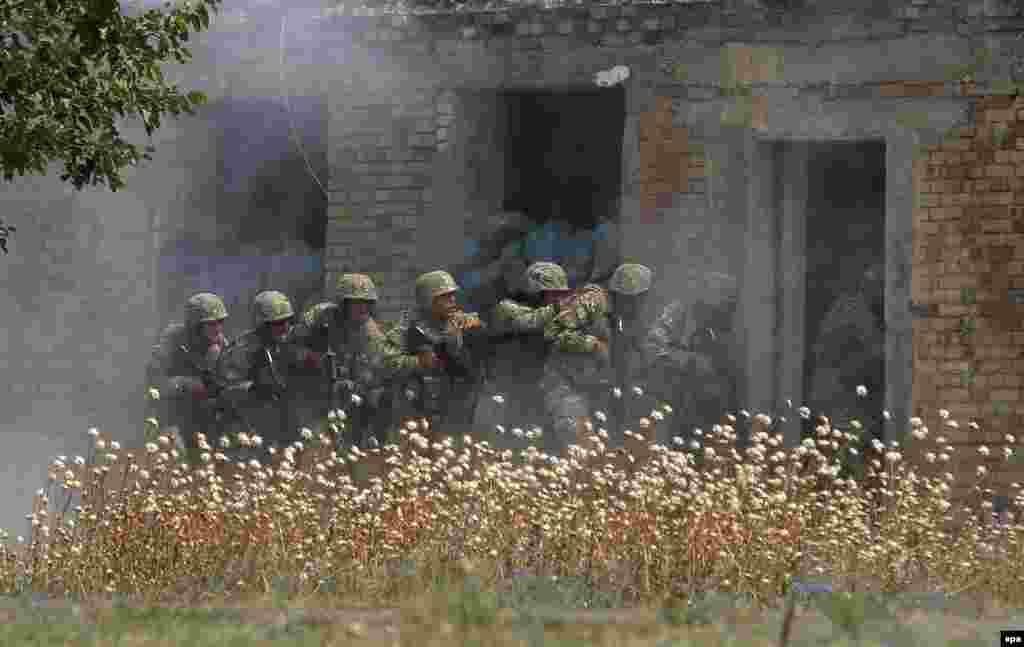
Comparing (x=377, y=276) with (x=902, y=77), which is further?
(x=377, y=276)

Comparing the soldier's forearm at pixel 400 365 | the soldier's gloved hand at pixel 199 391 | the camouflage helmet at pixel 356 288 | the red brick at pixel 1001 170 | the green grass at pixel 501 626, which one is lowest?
the green grass at pixel 501 626

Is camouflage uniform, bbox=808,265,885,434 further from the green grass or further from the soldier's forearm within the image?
the green grass

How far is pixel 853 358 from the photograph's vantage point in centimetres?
1334

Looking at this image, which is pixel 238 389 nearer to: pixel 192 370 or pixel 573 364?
pixel 192 370

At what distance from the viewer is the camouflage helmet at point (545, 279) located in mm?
12766

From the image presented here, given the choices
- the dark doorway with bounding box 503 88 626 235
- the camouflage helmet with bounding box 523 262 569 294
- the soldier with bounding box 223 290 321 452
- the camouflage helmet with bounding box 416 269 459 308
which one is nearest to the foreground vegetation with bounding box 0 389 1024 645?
the camouflage helmet with bounding box 523 262 569 294

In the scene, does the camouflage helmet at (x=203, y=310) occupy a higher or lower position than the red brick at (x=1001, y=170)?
lower

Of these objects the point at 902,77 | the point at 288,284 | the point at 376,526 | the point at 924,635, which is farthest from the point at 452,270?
the point at 924,635

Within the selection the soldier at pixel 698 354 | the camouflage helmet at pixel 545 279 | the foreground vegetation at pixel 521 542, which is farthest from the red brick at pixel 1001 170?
the foreground vegetation at pixel 521 542

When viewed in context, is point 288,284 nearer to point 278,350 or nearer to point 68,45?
point 278,350

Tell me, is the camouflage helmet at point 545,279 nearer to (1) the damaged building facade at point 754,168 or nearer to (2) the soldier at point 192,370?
(1) the damaged building facade at point 754,168

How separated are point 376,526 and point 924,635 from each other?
3300 millimetres

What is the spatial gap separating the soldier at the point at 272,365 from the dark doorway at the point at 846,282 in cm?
289

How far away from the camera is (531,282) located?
504 inches
